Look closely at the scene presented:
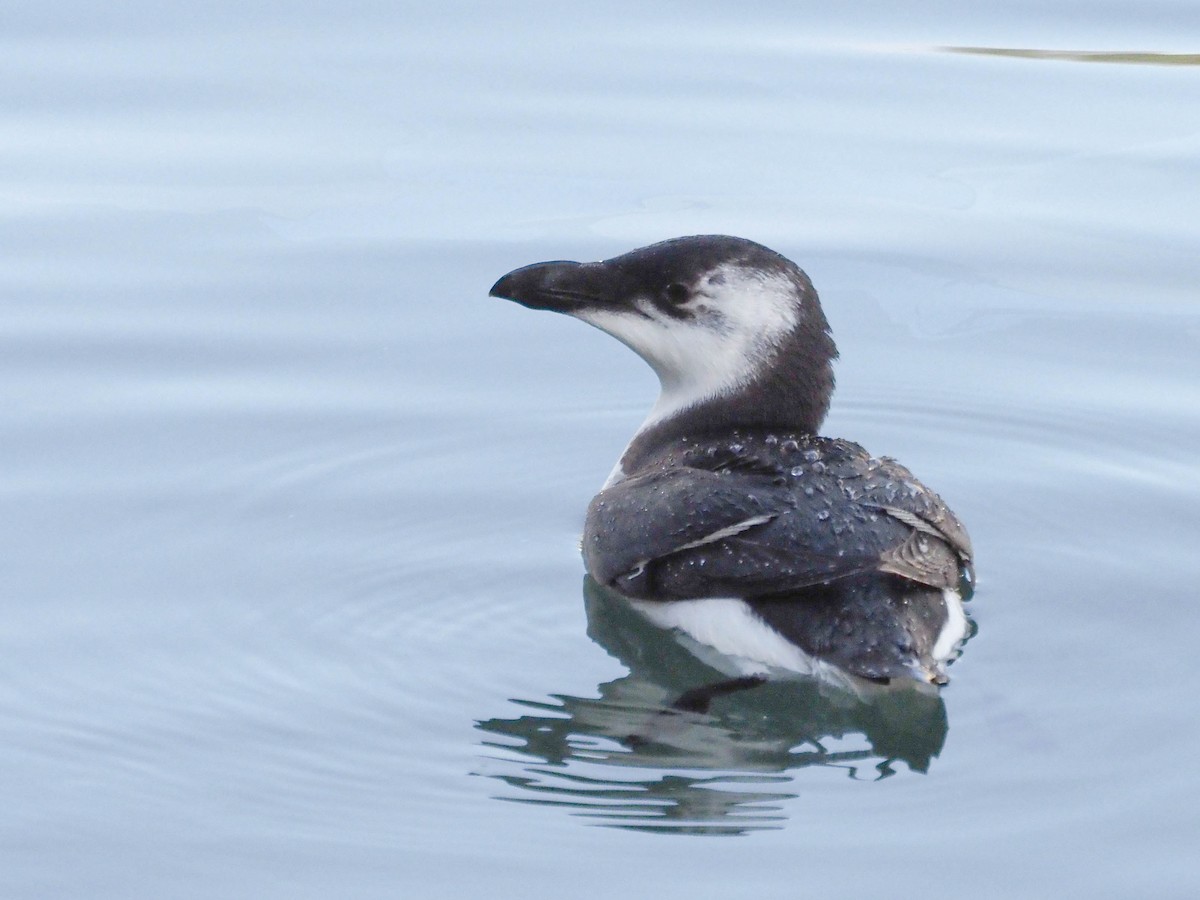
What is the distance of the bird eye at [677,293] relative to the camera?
5.85m

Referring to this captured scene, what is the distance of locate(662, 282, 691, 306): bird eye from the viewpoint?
5.85 m

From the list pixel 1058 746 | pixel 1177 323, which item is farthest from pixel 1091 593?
pixel 1177 323

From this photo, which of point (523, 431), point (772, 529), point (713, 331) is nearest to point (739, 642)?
point (772, 529)

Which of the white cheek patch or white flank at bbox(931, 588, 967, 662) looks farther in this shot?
the white cheek patch

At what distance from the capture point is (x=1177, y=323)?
7598 mm

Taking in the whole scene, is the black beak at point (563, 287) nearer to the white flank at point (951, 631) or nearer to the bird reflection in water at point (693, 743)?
the bird reflection in water at point (693, 743)

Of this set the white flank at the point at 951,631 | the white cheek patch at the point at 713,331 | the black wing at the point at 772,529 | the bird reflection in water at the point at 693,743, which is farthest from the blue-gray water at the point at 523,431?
the white cheek patch at the point at 713,331

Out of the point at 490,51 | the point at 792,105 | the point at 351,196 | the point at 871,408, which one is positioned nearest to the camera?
the point at 871,408

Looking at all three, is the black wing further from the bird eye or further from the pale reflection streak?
the pale reflection streak

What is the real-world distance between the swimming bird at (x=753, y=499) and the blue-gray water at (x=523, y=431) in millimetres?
194

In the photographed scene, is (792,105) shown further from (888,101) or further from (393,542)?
(393,542)

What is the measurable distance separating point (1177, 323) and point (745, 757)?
348 centimetres

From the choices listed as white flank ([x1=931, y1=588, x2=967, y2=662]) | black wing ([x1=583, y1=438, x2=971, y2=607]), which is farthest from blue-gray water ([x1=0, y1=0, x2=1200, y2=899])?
black wing ([x1=583, y1=438, x2=971, y2=607])

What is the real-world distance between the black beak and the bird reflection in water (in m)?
1.05
